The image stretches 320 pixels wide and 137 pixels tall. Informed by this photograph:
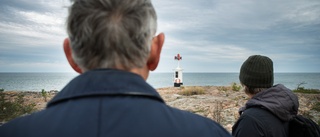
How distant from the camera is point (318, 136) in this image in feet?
8.07

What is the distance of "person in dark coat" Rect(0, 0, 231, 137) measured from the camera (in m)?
0.91

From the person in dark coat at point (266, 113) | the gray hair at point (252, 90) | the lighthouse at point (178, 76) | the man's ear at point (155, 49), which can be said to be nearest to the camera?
the man's ear at point (155, 49)

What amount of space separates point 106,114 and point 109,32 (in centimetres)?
34

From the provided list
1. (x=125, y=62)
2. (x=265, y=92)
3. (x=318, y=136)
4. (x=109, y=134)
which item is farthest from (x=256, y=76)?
(x=109, y=134)

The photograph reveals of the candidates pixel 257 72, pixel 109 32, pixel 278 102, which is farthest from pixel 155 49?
pixel 257 72

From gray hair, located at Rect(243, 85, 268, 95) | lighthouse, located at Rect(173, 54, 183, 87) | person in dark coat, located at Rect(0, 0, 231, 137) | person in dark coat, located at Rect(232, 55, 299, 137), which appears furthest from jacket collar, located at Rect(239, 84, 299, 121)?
lighthouse, located at Rect(173, 54, 183, 87)

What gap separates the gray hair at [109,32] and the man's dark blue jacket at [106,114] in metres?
0.09

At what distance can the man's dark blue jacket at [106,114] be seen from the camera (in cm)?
90

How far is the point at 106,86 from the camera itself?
0.95 meters

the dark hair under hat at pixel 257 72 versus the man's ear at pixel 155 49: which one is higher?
the man's ear at pixel 155 49

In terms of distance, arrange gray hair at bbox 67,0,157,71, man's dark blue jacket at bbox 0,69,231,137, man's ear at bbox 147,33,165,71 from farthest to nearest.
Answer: man's ear at bbox 147,33,165,71 < gray hair at bbox 67,0,157,71 < man's dark blue jacket at bbox 0,69,231,137

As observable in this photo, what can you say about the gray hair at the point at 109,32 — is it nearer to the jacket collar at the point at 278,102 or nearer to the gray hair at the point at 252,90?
the jacket collar at the point at 278,102

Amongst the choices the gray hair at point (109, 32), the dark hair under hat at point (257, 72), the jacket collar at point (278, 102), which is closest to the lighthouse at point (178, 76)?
the dark hair under hat at point (257, 72)

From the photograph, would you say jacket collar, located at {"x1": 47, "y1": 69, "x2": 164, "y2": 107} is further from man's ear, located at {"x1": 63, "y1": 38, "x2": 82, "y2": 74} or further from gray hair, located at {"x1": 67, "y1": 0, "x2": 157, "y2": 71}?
man's ear, located at {"x1": 63, "y1": 38, "x2": 82, "y2": 74}
